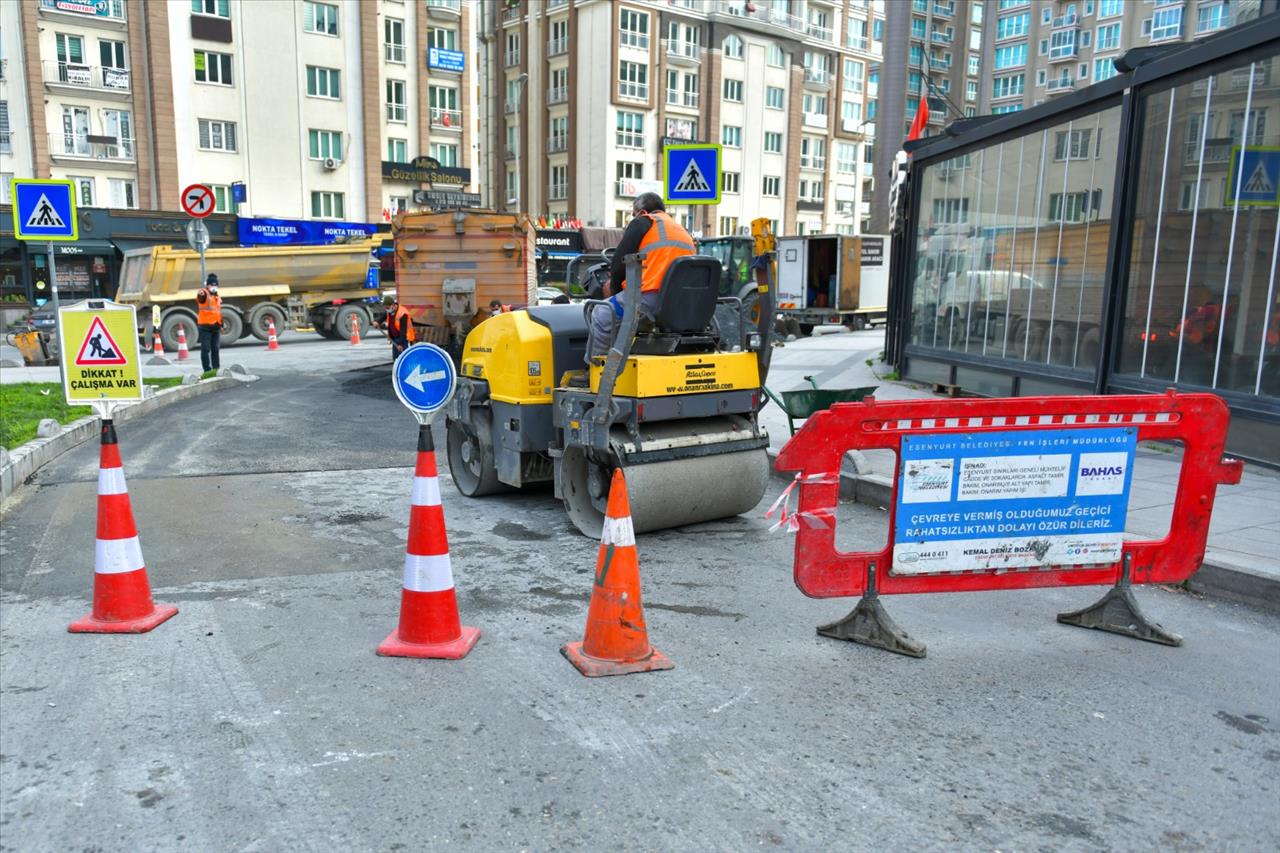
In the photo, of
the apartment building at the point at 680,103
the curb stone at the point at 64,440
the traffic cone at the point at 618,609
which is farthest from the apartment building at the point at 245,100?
the traffic cone at the point at 618,609

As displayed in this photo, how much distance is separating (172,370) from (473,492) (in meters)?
12.4

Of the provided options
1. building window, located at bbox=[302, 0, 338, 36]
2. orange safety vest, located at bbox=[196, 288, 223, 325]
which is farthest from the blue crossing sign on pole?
building window, located at bbox=[302, 0, 338, 36]

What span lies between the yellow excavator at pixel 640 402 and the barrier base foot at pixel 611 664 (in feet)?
6.26

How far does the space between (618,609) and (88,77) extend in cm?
3872

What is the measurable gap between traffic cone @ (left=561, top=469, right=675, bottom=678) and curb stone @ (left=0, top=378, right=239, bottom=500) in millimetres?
5652

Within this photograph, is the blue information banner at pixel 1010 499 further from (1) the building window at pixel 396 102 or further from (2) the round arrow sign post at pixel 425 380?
(1) the building window at pixel 396 102

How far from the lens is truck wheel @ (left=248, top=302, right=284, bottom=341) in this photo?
81.9ft

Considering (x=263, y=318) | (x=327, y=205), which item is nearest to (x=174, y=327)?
(x=263, y=318)

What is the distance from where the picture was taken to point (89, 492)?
7.89 meters

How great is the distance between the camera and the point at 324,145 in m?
39.6

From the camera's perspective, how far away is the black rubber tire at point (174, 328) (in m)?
23.0

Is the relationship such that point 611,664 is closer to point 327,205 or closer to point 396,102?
point 327,205

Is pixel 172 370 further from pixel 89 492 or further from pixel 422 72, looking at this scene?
pixel 422 72

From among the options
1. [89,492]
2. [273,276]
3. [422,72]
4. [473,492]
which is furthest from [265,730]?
[422,72]
